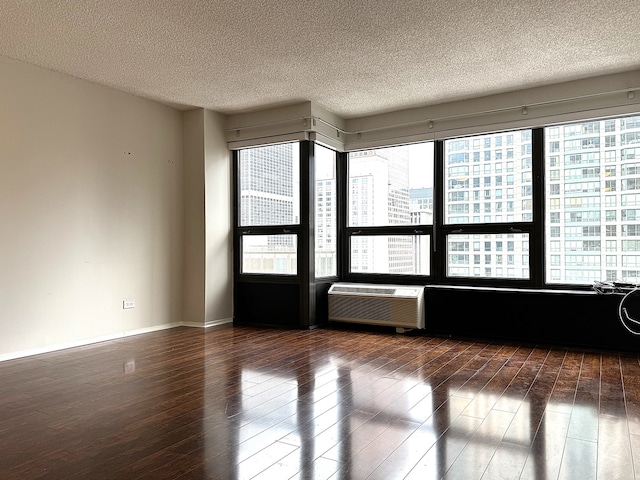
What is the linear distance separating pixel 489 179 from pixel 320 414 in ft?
12.1

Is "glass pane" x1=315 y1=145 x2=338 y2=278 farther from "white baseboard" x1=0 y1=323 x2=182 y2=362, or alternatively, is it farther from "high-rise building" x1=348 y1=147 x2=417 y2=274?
"white baseboard" x1=0 y1=323 x2=182 y2=362

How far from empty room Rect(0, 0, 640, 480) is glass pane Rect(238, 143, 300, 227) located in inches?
1.5

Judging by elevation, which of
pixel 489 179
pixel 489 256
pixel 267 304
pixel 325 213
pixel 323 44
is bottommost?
pixel 267 304

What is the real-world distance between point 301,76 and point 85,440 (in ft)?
12.2

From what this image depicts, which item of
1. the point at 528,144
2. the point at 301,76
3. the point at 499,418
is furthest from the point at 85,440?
the point at 528,144

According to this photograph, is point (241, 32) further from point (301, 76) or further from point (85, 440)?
point (85, 440)

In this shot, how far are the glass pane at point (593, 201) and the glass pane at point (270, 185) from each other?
9.53 feet

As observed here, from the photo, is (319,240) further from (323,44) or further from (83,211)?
(83,211)

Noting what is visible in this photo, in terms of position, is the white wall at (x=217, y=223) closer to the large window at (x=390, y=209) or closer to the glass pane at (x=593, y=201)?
the large window at (x=390, y=209)

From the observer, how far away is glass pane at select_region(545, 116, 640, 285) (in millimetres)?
4645

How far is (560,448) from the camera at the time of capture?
2236 millimetres

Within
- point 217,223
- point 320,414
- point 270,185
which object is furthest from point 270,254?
point 320,414

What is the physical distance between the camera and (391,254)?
5.95 meters

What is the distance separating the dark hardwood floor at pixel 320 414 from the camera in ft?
6.81
